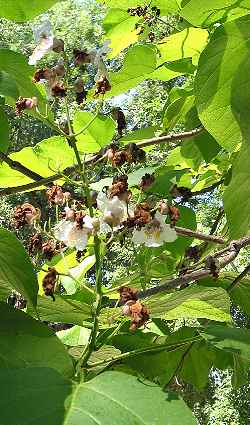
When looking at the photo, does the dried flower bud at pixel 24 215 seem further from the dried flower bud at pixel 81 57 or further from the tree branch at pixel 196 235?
the tree branch at pixel 196 235

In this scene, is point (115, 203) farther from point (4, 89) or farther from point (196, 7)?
point (196, 7)

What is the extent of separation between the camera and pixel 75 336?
3.08 feet

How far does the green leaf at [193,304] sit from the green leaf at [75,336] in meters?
0.14

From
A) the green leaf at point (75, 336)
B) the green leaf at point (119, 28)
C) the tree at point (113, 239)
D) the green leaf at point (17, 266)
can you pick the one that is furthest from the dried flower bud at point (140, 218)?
the green leaf at point (119, 28)

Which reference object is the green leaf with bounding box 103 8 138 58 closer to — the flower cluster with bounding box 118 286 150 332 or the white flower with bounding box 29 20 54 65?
the white flower with bounding box 29 20 54 65

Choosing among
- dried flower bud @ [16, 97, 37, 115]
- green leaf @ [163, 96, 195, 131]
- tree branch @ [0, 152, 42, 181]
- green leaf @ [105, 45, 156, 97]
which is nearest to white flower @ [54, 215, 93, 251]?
dried flower bud @ [16, 97, 37, 115]

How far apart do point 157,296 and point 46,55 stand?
11.6 inches

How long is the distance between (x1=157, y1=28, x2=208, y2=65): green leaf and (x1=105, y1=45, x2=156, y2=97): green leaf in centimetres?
2

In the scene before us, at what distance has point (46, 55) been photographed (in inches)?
30.7

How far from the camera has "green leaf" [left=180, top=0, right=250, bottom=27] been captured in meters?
A: 0.75

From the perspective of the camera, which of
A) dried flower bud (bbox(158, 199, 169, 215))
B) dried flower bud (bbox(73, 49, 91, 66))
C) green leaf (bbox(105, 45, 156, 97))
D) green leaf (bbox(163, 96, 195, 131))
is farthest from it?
green leaf (bbox(163, 96, 195, 131))

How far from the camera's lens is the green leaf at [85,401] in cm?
46

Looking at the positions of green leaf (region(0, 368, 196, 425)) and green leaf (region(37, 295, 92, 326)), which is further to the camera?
green leaf (region(37, 295, 92, 326))

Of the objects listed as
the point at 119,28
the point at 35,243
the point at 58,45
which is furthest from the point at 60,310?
the point at 119,28
